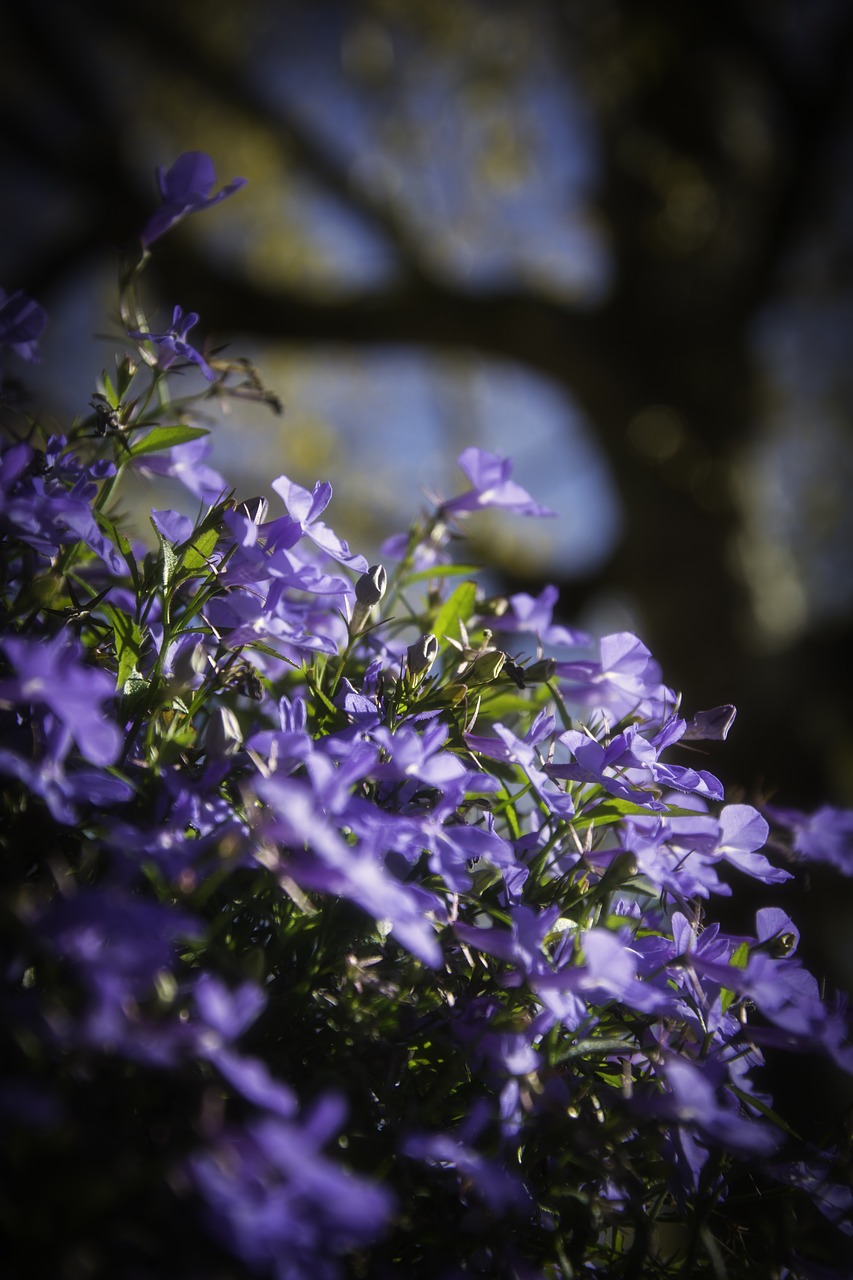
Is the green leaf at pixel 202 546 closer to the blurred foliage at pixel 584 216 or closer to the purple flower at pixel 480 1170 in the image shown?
the purple flower at pixel 480 1170

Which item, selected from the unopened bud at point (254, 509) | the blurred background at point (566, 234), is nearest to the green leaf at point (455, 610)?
the unopened bud at point (254, 509)

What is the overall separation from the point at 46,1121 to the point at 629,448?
2.81 metres

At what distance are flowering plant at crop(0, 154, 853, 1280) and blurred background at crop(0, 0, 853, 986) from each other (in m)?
2.04

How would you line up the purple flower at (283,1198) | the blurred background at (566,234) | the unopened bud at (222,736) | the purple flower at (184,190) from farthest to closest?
the blurred background at (566,234) → the purple flower at (184,190) → the unopened bud at (222,736) → the purple flower at (283,1198)

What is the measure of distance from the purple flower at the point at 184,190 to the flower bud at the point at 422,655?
28 centimetres

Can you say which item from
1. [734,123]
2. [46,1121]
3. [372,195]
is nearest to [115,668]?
[46,1121]

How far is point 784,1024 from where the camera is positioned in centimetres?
36

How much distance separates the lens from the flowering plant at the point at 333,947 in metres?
0.26

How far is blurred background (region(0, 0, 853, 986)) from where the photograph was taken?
8.89 ft

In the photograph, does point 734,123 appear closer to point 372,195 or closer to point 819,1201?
point 372,195

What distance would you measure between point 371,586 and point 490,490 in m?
0.16

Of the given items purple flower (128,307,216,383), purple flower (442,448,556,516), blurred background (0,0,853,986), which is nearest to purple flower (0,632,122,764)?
purple flower (128,307,216,383)

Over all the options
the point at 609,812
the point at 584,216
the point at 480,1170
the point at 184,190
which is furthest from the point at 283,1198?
the point at 584,216

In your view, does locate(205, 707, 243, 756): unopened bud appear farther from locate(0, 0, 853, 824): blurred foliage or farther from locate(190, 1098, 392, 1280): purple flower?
locate(0, 0, 853, 824): blurred foliage
